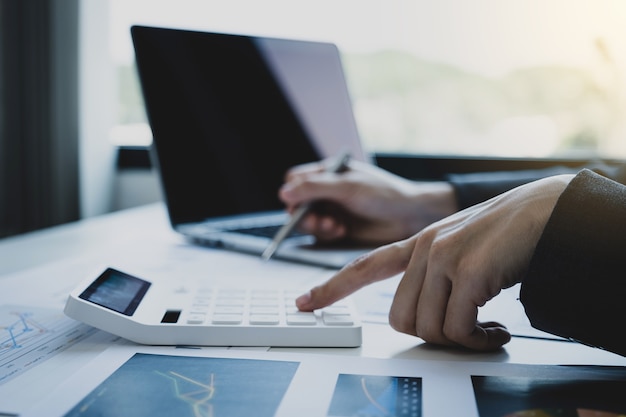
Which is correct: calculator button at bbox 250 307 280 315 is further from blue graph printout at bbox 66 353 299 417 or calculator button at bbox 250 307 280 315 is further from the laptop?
the laptop

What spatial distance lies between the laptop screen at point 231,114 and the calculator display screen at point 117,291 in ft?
1.27

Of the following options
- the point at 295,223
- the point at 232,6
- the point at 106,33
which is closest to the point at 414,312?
the point at 295,223

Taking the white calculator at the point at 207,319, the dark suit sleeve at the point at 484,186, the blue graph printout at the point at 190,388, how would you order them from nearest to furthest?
the blue graph printout at the point at 190,388 < the white calculator at the point at 207,319 < the dark suit sleeve at the point at 484,186

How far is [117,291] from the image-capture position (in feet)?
1.95

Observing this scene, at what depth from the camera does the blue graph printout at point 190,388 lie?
418mm

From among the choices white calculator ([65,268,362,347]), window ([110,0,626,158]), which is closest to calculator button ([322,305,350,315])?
white calculator ([65,268,362,347])

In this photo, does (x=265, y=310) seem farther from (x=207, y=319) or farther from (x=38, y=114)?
(x=38, y=114)

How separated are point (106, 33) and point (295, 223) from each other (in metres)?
1.03

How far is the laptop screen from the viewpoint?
99 cm

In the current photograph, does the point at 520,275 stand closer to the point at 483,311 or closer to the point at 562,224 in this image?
the point at 562,224

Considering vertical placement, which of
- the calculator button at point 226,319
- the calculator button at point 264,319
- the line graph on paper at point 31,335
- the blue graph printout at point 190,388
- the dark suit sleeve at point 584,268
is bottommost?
the blue graph printout at point 190,388

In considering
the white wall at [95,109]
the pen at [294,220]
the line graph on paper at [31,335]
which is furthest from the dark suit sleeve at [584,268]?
the white wall at [95,109]

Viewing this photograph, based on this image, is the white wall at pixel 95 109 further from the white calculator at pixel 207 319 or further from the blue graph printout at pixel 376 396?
the blue graph printout at pixel 376 396

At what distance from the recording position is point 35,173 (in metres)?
1.73
